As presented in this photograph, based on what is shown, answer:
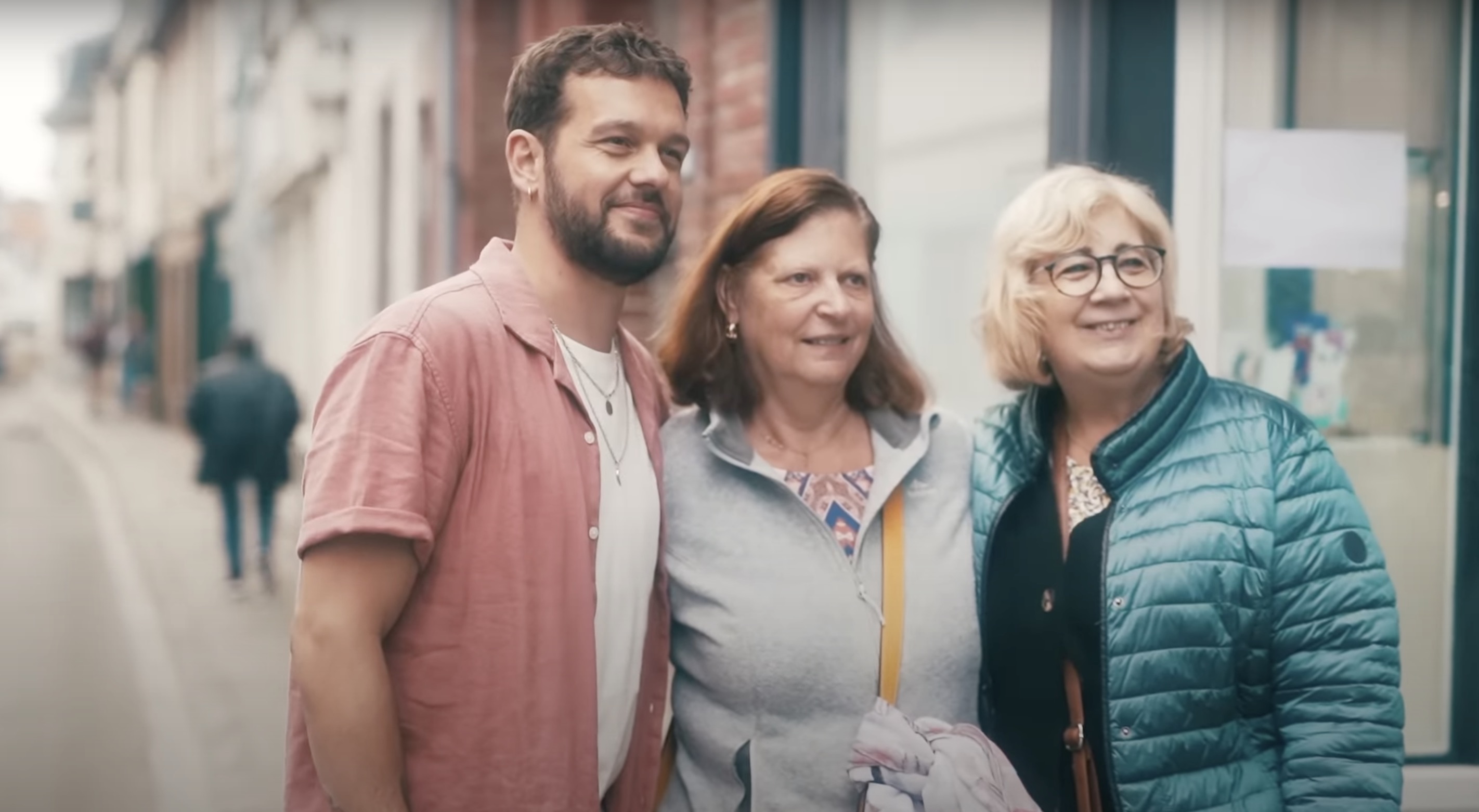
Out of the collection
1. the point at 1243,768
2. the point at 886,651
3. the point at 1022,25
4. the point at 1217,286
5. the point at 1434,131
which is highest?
the point at 1022,25

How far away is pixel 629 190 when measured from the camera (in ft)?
7.27

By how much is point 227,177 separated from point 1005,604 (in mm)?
15904

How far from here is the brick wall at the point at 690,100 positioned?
170 inches

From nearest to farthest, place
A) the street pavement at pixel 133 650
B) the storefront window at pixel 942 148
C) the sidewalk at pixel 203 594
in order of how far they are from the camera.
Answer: the storefront window at pixel 942 148 → the street pavement at pixel 133 650 → the sidewalk at pixel 203 594

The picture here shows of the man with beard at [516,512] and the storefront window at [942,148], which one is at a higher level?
the storefront window at [942,148]

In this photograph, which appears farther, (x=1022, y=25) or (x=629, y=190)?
(x=1022, y=25)

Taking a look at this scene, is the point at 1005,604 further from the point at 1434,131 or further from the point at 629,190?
the point at 1434,131

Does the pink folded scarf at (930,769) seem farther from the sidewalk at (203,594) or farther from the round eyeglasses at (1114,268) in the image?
the sidewalk at (203,594)

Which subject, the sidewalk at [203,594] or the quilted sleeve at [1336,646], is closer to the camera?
the quilted sleeve at [1336,646]

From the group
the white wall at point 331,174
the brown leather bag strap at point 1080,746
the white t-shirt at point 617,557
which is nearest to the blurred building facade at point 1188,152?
the brown leather bag strap at point 1080,746

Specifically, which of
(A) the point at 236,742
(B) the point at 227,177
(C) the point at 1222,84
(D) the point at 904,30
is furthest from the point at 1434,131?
(B) the point at 227,177

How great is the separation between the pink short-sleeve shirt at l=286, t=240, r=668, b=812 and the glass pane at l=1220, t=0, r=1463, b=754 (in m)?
1.85

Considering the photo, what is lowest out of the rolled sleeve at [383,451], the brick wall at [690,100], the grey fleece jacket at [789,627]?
the grey fleece jacket at [789,627]

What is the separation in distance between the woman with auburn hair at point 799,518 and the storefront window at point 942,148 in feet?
4.36
